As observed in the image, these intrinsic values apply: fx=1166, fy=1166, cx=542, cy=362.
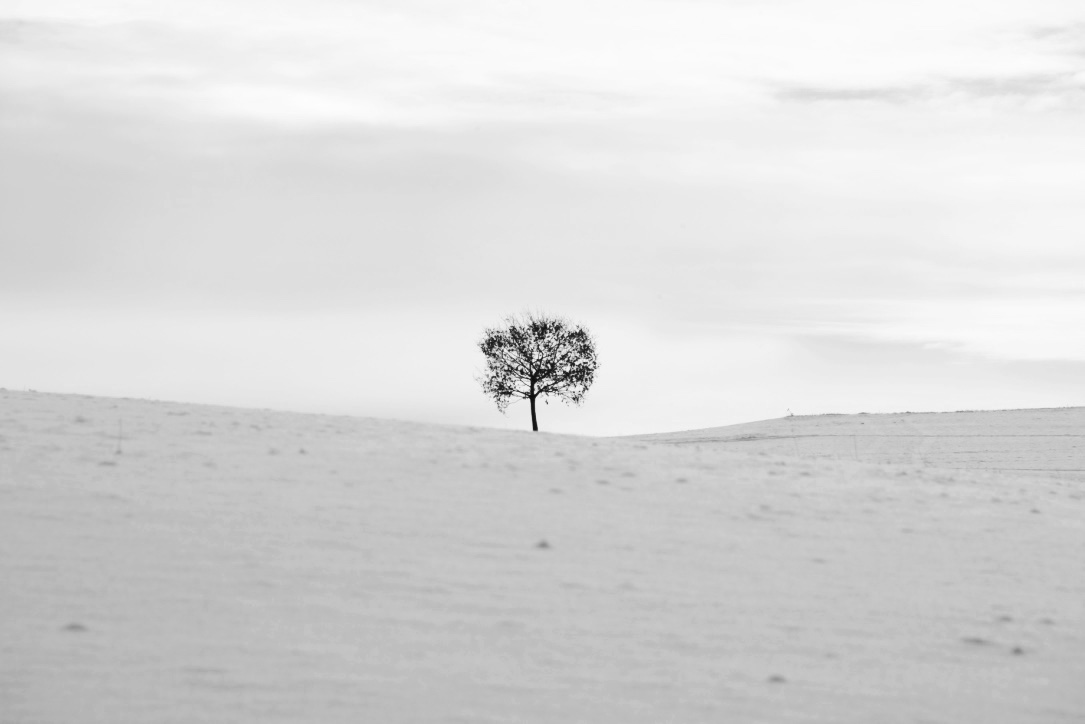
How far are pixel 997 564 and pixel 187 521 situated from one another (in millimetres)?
8107

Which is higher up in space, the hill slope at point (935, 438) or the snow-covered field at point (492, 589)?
the hill slope at point (935, 438)

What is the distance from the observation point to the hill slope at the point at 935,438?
33.5 meters

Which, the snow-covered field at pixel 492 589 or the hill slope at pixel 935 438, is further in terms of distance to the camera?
the hill slope at pixel 935 438

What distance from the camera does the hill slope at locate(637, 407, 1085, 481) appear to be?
1319 inches

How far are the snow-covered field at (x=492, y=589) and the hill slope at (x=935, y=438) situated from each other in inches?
680

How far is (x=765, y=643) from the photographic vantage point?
919cm

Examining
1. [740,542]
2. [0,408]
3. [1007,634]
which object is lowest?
[1007,634]

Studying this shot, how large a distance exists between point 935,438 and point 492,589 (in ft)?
107

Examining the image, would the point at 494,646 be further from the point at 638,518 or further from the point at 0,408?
the point at 0,408

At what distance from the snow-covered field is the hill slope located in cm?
1728

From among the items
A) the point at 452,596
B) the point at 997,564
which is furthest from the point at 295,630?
the point at 997,564

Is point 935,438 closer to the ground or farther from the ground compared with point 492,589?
farther from the ground

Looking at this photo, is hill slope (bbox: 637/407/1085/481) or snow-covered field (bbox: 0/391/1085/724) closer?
snow-covered field (bbox: 0/391/1085/724)

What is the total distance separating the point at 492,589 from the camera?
31.8 ft
